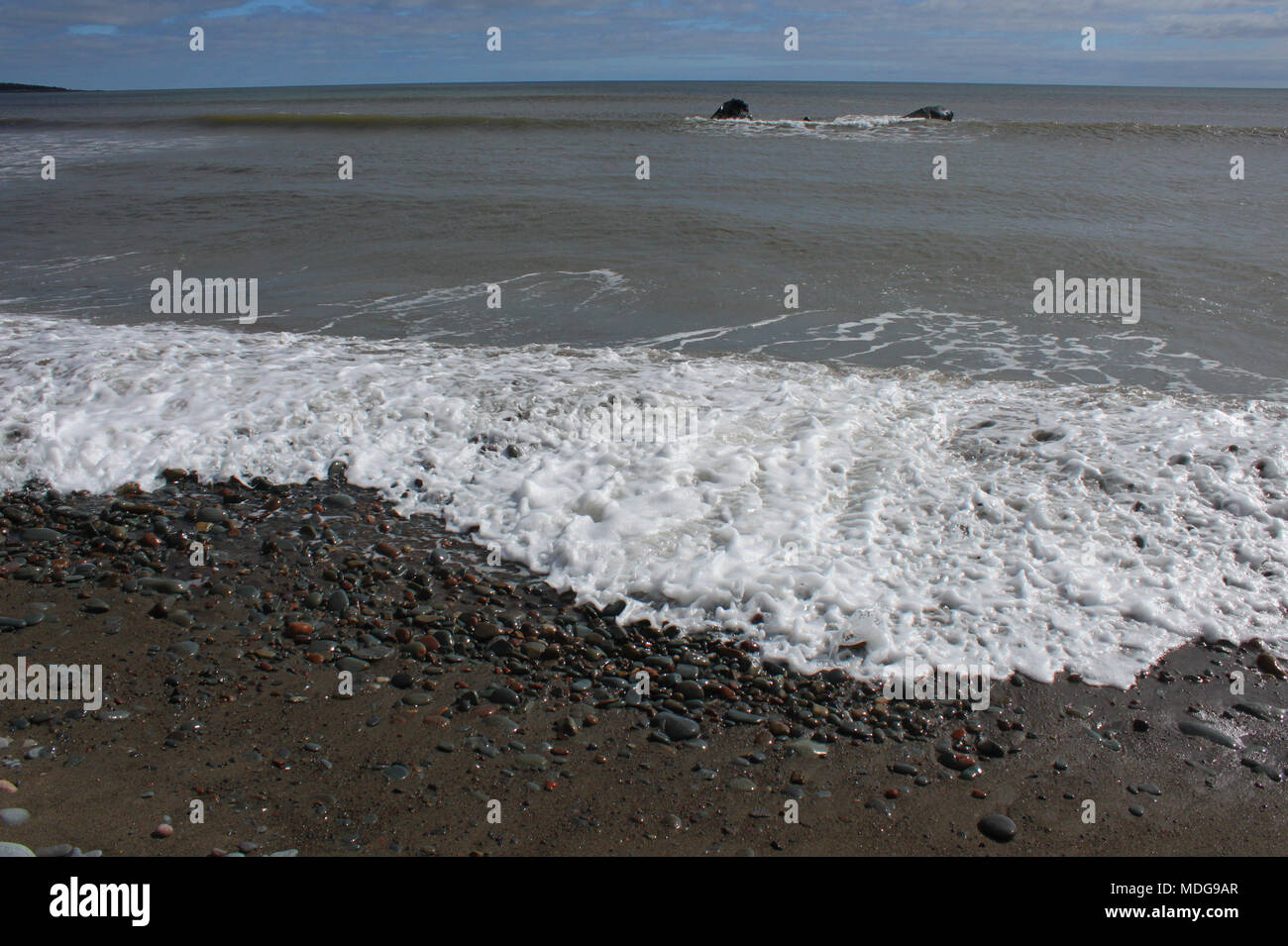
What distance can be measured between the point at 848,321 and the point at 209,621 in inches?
331

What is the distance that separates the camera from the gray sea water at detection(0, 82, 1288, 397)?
33.8 feet

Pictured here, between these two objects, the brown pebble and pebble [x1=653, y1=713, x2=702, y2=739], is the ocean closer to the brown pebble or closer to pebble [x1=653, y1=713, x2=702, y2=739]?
the brown pebble

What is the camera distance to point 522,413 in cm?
762

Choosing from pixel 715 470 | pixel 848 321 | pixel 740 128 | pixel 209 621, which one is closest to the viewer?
pixel 209 621

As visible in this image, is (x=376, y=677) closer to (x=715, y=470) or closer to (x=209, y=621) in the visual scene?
(x=209, y=621)

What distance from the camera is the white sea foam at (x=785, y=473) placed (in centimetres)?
505

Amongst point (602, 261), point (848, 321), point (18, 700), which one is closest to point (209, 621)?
point (18, 700)

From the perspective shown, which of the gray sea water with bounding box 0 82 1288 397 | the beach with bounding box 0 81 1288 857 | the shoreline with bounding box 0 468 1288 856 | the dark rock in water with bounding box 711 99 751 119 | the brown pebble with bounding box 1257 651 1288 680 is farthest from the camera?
the dark rock in water with bounding box 711 99 751 119

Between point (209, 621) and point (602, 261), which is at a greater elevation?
point (602, 261)

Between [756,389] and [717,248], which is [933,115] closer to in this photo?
[717,248]

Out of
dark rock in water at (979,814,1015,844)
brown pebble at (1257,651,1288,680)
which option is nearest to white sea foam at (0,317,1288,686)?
brown pebble at (1257,651,1288,680)

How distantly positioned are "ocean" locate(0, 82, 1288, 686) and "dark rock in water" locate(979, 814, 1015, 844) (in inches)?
41.1

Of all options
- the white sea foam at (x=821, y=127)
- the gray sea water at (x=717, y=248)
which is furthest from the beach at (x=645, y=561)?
the white sea foam at (x=821, y=127)

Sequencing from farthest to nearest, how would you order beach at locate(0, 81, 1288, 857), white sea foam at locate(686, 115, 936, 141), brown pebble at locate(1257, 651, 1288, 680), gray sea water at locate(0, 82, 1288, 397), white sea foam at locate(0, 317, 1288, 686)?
Result: white sea foam at locate(686, 115, 936, 141) → gray sea water at locate(0, 82, 1288, 397) → white sea foam at locate(0, 317, 1288, 686) → brown pebble at locate(1257, 651, 1288, 680) → beach at locate(0, 81, 1288, 857)
